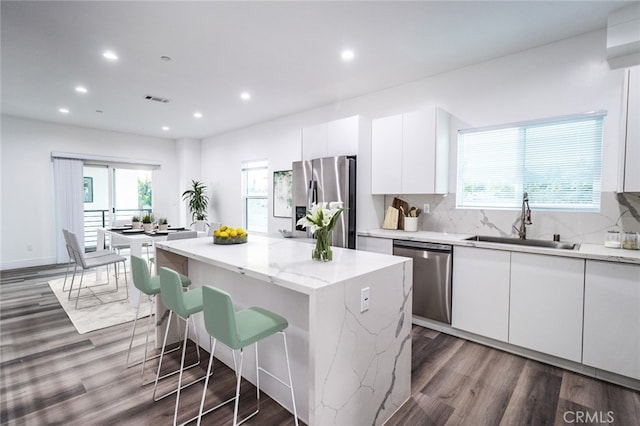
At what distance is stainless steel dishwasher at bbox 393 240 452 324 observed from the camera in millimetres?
3010

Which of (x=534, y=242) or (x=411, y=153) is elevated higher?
(x=411, y=153)

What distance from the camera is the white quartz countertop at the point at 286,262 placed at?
1.54 m

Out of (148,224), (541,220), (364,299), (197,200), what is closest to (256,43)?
(364,299)

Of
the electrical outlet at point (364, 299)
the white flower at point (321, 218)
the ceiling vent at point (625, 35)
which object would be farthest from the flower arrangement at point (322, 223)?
the ceiling vent at point (625, 35)

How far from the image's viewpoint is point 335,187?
3.91 metres

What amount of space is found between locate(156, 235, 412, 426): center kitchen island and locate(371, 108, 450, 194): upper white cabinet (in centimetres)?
162

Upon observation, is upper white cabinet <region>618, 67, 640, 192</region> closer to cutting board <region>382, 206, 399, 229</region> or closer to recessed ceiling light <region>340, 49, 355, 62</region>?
cutting board <region>382, 206, 399, 229</region>

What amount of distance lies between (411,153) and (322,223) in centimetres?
207

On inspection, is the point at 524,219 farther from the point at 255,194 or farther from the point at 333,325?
the point at 255,194

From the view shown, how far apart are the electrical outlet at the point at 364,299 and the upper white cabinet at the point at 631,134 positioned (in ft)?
7.30

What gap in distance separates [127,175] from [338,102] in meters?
5.39

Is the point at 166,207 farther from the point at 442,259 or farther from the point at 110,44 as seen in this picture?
the point at 442,259

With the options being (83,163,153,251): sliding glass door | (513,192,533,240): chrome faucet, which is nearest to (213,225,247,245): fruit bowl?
(513,192,533,240): chrome faucet

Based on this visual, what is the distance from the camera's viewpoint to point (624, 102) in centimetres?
232
